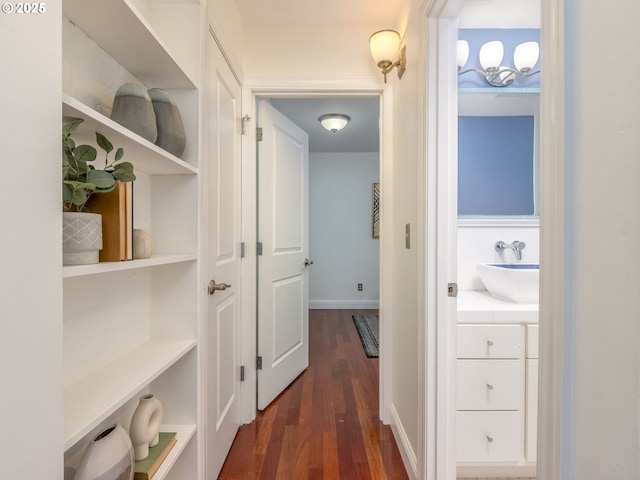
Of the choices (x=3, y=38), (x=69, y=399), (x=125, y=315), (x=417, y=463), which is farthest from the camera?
(x=417, y=463)

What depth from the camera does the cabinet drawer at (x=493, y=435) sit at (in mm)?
1394

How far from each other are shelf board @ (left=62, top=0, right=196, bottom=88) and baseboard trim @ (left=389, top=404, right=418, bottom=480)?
1.86 metres

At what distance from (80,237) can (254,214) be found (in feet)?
4.43

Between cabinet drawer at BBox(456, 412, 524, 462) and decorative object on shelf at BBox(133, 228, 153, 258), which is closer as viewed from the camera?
decorative object on shelf at BBox(133, 228, 153, 258)

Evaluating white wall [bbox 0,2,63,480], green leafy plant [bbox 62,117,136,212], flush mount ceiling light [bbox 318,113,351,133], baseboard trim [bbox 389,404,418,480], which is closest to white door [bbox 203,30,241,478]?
green leafy plant [bbox 62,117,136,212]

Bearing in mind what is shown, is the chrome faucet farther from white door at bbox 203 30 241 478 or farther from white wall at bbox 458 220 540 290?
white door at bbox 203 30 241 478

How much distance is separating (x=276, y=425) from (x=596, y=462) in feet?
5.69

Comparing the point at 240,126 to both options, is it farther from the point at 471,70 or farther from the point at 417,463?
the point at 417,463

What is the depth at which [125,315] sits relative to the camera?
3.47 ft

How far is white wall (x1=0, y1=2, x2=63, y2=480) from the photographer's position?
18.3 inches

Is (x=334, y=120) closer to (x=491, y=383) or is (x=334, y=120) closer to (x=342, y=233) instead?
(x=342, y=233)

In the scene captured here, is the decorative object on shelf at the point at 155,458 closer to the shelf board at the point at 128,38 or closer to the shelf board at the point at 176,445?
the shelf board at the point at 176,445

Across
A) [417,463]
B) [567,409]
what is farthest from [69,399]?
[417,463]

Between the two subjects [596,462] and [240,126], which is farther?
[240,126]
